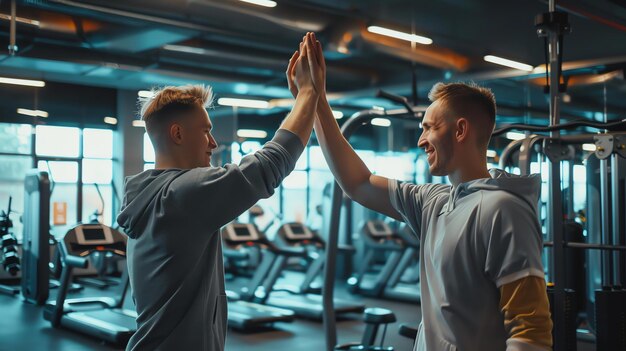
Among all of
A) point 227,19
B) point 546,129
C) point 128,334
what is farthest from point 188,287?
point 227,19

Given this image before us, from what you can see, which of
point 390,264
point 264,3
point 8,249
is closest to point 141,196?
point 8,249

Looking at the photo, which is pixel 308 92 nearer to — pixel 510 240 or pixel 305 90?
pixel 305 90

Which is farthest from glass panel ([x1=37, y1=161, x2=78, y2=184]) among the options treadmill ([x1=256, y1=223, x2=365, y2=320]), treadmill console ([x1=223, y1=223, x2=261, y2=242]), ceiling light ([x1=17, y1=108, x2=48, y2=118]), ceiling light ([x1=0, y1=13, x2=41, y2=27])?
treadmill ([x1=256, y1=223, x2=365, y2=320])

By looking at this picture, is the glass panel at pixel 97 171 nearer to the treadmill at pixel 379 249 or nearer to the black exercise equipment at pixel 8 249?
the black exercise equipment at pixel 8 249

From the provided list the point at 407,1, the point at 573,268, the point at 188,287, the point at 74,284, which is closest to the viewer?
the point at 188,287

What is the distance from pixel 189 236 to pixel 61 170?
4761 mm

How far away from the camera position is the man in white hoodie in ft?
4.41

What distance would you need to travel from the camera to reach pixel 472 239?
1426 millimetres

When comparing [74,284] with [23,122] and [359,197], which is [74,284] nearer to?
[23,122]

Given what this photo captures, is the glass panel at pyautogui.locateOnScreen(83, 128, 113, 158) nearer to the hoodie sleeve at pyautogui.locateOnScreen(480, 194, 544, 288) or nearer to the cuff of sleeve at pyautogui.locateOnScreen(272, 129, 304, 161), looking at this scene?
the cuff of sleeve at pyautogui.locateOnScreen(272, 129, 304, 161)

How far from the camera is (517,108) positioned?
8.70 m

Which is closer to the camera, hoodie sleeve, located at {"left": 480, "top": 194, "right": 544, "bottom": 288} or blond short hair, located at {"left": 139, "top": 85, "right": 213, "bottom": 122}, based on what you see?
hoodie sleeve, located at {"left": 480, "top": 194, "right": 544, "bottom": 288}

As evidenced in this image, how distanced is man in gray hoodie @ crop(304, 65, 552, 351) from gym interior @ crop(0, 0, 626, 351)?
172cm

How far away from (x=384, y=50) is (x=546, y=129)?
16.6 feet
